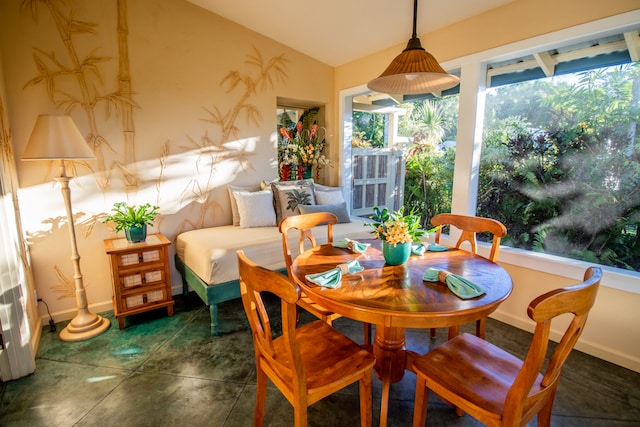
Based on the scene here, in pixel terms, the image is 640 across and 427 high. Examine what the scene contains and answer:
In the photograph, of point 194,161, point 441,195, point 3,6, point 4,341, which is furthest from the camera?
point 441,195

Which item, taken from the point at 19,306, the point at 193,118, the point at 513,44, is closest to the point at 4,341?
the point at 19,306

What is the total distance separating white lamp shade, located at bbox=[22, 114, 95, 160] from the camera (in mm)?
2166

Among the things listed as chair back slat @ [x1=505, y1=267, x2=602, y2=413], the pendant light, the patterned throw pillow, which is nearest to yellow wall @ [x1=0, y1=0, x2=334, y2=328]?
the patterned throw pillow

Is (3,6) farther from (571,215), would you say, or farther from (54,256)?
(571,215)

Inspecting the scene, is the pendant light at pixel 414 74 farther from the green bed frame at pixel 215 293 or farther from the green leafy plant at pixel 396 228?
the green bed frame at pixel 215 293

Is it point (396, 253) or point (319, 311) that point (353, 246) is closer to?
point (396, 253)

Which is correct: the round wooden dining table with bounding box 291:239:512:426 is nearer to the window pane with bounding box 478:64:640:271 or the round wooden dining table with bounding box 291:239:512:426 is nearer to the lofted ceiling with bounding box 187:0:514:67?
the window pane with bounding box 478:64:640:271

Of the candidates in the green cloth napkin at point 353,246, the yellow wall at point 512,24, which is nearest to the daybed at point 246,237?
the green cloth napkin at point 353,246

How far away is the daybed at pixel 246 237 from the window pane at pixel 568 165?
4.72 feet

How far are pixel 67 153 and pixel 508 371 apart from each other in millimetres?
2891

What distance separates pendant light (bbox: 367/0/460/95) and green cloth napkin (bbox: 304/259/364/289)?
3.25 feet

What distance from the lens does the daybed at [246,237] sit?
2.55m

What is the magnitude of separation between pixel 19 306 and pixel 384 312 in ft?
7.50

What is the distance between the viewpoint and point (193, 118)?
3.22 m
